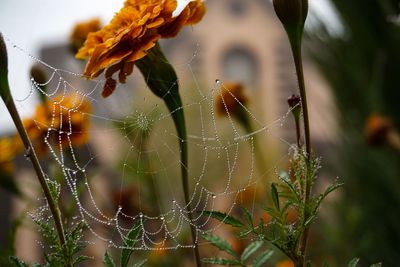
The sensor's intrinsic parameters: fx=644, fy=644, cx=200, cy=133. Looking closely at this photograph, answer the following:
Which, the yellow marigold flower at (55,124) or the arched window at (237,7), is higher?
the arched window at (237,7)

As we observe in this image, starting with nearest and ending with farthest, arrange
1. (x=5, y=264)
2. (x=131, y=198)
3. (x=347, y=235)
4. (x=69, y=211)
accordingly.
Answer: (x=5, y=264) < (x=69, y=211) < (x=347, y=235) < (x=131, y=198)

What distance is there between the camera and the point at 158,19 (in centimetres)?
47

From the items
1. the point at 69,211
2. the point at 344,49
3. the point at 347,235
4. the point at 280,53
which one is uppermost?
the point at 280,53

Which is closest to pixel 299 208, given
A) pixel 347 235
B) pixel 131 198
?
pixel 347 235

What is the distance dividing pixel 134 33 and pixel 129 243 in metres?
0.15

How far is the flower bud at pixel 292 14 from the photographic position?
46 cm

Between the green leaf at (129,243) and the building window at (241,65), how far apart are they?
8.78 metres

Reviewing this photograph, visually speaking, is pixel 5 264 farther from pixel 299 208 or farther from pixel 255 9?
pixel 255 9

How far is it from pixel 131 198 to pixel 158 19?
29.6 inches

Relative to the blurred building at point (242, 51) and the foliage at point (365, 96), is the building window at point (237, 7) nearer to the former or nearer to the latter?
the blurred building at point (242, 51)

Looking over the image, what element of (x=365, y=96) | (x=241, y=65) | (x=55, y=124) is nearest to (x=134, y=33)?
(x=55, y=124)

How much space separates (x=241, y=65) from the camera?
9320 mm

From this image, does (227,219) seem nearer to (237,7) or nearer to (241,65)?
(241,65)

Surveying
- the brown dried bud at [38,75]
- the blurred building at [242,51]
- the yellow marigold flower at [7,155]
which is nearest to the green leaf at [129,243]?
the brown dried bud at [38,75]
